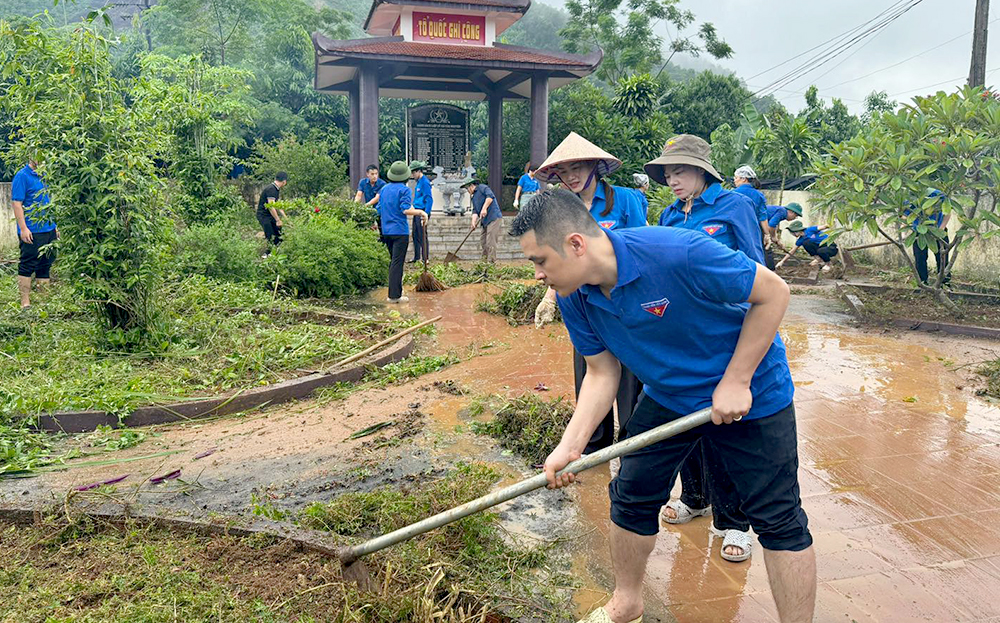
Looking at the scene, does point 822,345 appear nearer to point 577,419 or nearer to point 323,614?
point 577,419

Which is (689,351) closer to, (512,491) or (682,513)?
(512,491)

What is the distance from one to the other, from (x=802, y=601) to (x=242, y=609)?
78.0 inches

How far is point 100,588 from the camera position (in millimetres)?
3090

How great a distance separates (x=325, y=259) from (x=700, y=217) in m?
7.37

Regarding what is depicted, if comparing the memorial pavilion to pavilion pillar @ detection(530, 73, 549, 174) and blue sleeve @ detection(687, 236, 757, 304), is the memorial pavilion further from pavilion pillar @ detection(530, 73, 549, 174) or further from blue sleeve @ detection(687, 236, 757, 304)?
blue sleeve @ detection(687, 236, 757, 304)

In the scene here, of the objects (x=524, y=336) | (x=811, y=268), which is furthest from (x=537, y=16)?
(x=524, y=336)

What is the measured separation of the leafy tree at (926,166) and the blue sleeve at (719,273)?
7239 mm

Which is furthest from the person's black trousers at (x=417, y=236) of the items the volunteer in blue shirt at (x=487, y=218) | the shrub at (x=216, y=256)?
the shrub at (x=216, y=256)

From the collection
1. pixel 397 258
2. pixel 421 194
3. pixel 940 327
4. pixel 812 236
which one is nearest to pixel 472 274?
pixel 421 194

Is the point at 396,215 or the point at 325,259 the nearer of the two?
the point at 396,215

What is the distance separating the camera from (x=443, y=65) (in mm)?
18500

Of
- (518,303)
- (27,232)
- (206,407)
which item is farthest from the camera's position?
(518,303)

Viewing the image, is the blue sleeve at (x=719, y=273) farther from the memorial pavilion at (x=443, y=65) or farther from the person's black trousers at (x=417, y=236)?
the memorial pavilion at (x=443, y=65)

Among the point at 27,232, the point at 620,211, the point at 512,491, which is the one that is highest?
the point at 620,211
